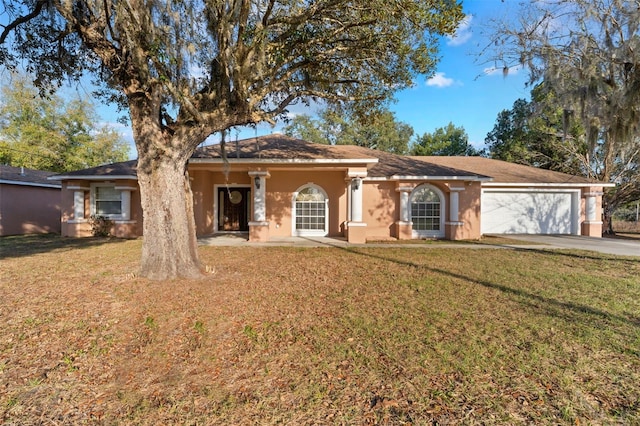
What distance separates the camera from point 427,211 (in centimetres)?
1324

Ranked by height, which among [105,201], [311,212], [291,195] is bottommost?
[311,212]

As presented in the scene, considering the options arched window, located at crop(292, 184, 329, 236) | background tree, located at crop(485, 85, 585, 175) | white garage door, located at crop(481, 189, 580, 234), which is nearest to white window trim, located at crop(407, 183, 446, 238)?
white garage door, located at crop(481, 189, 580, 234)

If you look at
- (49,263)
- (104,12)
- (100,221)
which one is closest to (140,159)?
(104,12)

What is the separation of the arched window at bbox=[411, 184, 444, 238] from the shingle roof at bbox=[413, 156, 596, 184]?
3.72 meters

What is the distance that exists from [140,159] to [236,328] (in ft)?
13.2

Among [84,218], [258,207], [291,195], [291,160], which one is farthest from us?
[84,218]

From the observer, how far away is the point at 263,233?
38.5 feet

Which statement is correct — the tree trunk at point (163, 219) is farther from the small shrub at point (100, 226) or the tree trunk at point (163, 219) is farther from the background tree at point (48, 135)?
the background tree at point (48, 135)

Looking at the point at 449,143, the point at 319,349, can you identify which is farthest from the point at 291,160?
the point at 449,143

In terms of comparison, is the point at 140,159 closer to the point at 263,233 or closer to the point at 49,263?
the point at 49,263

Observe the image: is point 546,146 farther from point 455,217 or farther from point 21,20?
point 21,20

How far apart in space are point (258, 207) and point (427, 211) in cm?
718

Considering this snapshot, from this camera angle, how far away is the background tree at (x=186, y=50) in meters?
5.51

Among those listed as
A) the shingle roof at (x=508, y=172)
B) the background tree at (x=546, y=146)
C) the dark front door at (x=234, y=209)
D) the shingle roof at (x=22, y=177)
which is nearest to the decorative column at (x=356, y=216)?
the dark front door at (x=234, y=209)
